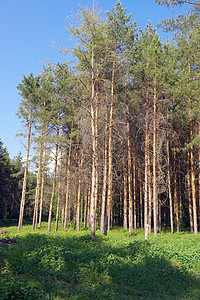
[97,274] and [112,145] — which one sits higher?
[112,145]

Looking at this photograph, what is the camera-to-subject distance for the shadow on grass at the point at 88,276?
6137 millimetres

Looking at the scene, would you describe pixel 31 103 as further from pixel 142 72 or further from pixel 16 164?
pixel 16 164

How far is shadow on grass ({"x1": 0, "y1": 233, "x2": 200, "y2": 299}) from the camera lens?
6137 millimetres

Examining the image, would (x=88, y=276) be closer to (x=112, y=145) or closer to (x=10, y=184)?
(x=112, y=145)

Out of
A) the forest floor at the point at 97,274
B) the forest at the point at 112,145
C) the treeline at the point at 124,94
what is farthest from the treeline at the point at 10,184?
the forest floor at the point at 97,274

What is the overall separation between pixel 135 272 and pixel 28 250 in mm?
3807

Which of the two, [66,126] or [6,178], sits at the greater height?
[66,126]

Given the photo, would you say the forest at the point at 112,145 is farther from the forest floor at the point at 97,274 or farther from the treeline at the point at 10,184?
the treeline at the point at 10,184

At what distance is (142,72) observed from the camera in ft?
67.1

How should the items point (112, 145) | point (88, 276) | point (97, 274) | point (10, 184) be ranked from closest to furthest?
point (88, 276) < point (97, 274) < point (112, 145) < point (10, 184)

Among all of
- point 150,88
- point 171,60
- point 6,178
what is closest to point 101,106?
point 150,88

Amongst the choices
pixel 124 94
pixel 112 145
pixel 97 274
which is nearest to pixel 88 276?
pixel 97 274

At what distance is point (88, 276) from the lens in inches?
298

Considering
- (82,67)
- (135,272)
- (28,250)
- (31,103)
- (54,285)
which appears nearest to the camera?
(54,285)
